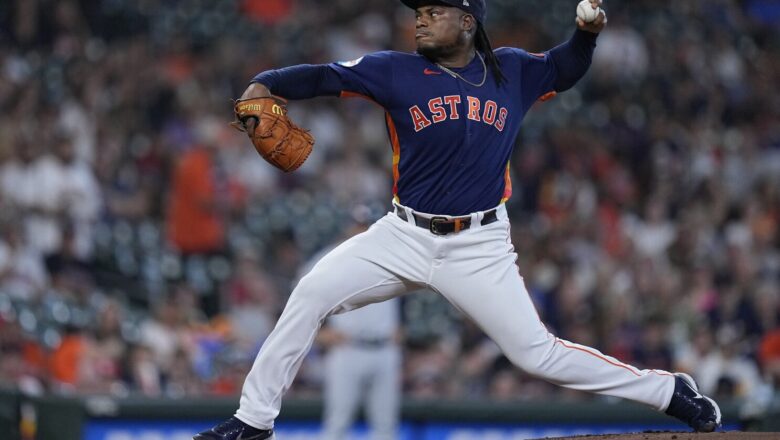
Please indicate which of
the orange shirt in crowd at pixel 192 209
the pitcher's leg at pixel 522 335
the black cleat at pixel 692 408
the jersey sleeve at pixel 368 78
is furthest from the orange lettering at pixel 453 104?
the orange shirt in crowd at pixel 192 209

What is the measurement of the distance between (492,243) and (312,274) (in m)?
0.66

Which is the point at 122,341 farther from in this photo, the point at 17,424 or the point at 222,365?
the point at 17,424

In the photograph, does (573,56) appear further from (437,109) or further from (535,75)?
(437,109)

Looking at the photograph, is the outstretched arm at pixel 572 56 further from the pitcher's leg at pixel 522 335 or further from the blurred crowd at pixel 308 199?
the blurred crowd at pixel 308 199

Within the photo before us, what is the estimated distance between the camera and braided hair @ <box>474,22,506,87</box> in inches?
188

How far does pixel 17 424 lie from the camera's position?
7250mm

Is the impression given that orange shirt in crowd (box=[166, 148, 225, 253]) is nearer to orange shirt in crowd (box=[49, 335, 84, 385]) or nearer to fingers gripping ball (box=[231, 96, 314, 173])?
orange shirt in crowd (box=[49, 335, 84, 385])

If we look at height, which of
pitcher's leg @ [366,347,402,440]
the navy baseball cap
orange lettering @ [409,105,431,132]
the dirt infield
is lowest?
pitcher's leg @ [366,347,402,440]

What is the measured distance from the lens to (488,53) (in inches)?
189

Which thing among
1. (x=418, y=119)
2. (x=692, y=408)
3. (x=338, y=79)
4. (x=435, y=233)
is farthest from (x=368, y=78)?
(x=692, y=408)

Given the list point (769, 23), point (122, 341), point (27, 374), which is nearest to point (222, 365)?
point (122, 341)

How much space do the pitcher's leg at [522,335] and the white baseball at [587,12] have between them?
904 mm

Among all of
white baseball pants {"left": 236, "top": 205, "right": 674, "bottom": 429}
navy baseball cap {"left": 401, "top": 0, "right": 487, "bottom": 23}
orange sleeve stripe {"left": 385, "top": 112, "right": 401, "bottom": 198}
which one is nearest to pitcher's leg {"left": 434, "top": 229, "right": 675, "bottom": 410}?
white baseball pants {"left": 236, "top": 205, "right": 674, "bottom": 429}

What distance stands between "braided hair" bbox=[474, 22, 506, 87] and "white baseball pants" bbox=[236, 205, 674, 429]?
1.77ft
